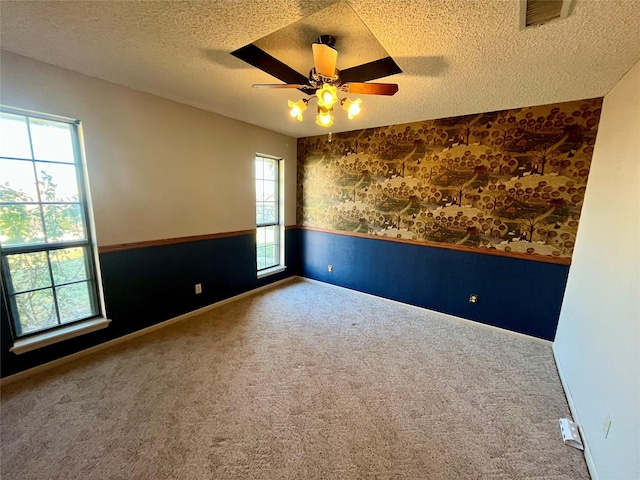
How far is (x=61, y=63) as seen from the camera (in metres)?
1.90

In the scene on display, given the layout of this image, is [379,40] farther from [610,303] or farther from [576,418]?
[576,418]

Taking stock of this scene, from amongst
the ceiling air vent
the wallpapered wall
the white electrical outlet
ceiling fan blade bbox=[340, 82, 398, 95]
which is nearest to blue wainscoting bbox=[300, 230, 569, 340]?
the wallpapered wall

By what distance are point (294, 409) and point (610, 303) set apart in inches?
83.1

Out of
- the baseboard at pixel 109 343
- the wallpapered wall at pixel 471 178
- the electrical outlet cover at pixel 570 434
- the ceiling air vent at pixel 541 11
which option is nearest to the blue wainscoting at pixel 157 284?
the baseboard at pixel 109 343

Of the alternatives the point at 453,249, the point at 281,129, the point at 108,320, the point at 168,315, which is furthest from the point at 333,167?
the point at 108,320

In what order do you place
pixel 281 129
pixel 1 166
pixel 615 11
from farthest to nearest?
pixel 281 129
pixel 1 166
pixel 615 11

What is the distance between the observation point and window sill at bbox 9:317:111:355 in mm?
1962

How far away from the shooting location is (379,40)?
149cm

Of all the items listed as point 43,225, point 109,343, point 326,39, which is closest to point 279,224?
point 109,343

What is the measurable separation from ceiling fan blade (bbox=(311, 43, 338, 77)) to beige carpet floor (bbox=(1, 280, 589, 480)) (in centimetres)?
220

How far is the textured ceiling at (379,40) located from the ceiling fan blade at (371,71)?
71mm

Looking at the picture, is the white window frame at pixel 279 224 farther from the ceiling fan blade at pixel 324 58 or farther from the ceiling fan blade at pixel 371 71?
the ceiling fan blade at pixel 324 58

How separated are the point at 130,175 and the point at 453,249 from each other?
3533 millimetres

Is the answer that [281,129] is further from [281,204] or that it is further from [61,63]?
[61,63]
